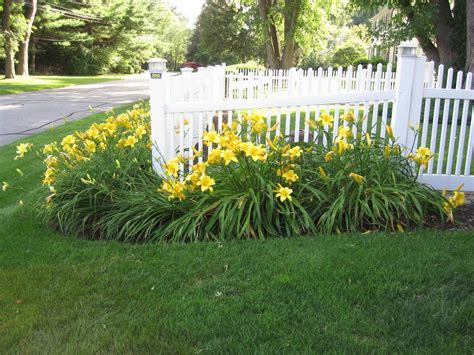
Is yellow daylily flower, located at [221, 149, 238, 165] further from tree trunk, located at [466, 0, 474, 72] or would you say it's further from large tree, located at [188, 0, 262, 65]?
large tree, located at [188, 0, 262, 65]

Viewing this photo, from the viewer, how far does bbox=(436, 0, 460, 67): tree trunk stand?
53.1ft

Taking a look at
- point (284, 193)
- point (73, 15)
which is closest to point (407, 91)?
point (284, 193)

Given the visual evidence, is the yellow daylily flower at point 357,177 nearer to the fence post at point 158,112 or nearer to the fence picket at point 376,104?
the fence picket at point 376,104

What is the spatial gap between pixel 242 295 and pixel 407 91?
2.96 meters

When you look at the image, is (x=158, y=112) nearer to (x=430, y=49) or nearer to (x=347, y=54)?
(x=430, y=49)

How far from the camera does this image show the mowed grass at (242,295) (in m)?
2.57

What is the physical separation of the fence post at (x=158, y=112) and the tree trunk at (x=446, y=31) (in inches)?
551

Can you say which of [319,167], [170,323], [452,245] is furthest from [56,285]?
[452,245]

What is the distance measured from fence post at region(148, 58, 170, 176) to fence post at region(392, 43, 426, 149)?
228 cm

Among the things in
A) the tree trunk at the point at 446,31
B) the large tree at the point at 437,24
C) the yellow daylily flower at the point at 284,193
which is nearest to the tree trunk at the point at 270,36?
the large tree at the point at 437,24

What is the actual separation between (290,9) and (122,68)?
29200 mm

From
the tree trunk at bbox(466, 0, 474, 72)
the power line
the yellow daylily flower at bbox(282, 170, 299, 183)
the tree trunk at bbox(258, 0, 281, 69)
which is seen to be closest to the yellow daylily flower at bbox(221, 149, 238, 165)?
the yellow daylily flower at bbox(282, 170, 299, 183)

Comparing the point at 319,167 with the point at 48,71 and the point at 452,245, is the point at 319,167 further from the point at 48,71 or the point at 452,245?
the point at 48,71

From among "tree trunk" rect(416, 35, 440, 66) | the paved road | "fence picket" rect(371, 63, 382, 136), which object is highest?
"tree trunk" rect(416, 35, 440, 66)
